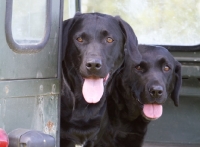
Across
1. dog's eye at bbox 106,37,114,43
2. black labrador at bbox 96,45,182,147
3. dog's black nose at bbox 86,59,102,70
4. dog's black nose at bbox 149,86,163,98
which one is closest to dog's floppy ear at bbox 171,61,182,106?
black labrador at bbox 96,45,182,147

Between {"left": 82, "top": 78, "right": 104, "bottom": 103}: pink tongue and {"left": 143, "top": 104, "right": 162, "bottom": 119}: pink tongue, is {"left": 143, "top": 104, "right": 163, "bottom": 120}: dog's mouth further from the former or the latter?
{"left": 82, "top": 78, "right": 104, "bottom": 103}: pink tongue

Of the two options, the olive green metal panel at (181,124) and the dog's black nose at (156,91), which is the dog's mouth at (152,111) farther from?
the olive green metal panel at (181,124)

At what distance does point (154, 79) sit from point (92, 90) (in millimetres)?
828

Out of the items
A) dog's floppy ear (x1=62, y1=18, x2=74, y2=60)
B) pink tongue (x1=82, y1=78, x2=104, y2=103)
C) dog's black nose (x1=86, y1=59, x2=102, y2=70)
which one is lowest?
pink tongue (x1=82, y1=78, x2=104, y2=103)

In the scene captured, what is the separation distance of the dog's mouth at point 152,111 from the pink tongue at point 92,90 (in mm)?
733

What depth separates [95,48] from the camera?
2520mm

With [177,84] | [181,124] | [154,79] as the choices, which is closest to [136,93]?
[154,79]

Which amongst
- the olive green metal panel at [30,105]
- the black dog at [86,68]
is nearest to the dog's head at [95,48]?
the black dog at [86,68]

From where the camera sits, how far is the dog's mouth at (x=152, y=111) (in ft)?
10.1

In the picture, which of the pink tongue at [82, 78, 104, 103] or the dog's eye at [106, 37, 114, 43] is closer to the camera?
the pink tongue at [82, 78, 104, 103]

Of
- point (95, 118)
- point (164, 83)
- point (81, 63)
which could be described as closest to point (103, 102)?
Result: point (95, 118)

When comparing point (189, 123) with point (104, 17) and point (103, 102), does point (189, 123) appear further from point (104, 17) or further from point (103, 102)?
point (104, 17)

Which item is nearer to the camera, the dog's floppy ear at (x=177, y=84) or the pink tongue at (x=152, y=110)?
the pink tongue at (x=152, y=110)

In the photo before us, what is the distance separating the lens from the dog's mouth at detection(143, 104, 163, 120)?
3.07 m
